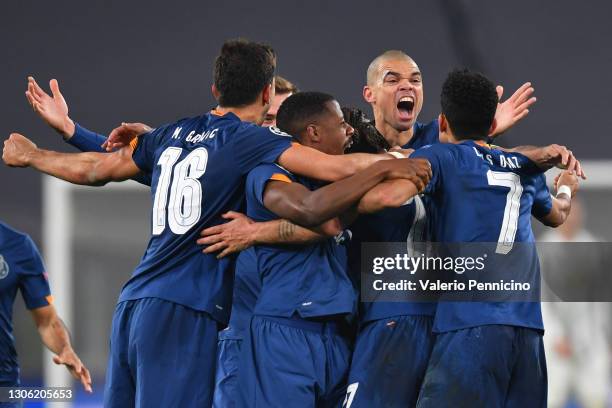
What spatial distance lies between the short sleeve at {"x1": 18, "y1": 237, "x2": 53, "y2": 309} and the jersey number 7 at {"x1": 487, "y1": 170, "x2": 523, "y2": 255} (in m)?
2.62

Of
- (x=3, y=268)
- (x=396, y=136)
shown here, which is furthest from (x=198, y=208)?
(x=3, y=268)

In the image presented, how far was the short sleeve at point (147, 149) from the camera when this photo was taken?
13.6 ft

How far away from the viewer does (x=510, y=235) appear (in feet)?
12.4

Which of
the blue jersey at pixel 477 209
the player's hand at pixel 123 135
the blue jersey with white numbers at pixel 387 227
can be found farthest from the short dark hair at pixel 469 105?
the player's hand at pixel 123 135

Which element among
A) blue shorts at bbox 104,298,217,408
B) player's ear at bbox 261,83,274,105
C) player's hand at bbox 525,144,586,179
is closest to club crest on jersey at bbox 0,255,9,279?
blue shorts at bbox 104,298,217,408

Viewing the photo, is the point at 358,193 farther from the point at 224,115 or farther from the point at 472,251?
the point at 224,115

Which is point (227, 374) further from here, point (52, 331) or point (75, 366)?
point (52, 331)

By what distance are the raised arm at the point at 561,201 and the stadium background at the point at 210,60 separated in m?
4.84

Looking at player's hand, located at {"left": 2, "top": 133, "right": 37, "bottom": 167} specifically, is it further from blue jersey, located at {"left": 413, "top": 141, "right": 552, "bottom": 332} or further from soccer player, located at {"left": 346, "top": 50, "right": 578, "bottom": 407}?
blue jersey, located at {"left": 413, "top": 141, "right": 552, "bottom": 332}

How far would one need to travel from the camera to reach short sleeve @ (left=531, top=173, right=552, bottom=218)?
4051 millimetres

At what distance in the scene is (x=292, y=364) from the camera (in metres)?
3.59

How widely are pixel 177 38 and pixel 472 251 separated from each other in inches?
250

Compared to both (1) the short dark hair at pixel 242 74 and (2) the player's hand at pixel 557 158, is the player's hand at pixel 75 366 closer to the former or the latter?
(1) the short dark hair at pixel 242 74

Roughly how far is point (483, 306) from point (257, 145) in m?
1.05
